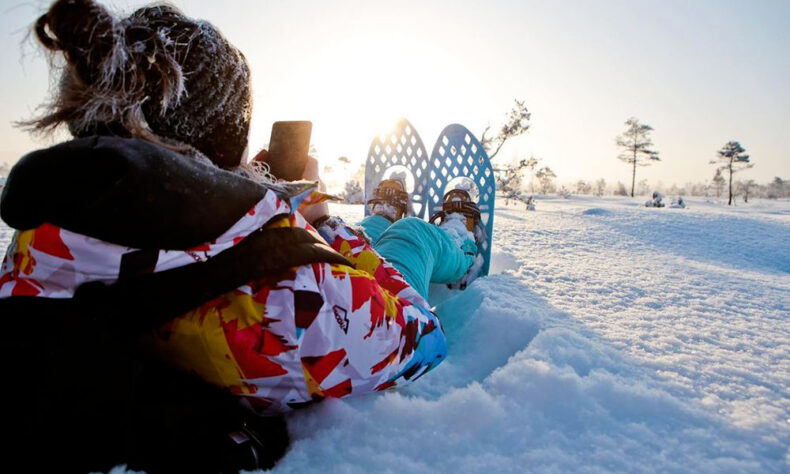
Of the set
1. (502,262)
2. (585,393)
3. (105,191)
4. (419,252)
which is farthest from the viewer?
(502,262)

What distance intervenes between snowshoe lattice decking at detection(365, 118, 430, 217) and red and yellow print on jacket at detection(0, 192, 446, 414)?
9.48ft

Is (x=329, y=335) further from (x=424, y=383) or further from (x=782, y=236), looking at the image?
(x=782, y=236)

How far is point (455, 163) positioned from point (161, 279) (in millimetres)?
3162

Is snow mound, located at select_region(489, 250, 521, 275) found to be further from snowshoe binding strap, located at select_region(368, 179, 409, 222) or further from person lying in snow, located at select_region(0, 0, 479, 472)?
person lying in snow, located at select_region(0, 0, 479, 472)

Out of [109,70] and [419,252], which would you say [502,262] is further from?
[109,70]

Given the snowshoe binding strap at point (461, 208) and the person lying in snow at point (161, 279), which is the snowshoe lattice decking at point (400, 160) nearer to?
the snowshoe binding strap at point (461, 208)

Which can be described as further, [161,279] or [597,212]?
[597,212]

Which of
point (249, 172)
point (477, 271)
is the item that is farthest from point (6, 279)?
point (477, 271)

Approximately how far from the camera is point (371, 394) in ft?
2.64

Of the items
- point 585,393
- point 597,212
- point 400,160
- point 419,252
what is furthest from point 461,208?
point 597,212

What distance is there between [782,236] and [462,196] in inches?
101

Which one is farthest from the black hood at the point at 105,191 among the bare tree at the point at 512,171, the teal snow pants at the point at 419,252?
the bare tree at the point at 512,171

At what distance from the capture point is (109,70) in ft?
1.63

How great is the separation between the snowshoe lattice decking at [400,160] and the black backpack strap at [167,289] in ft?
9.72
